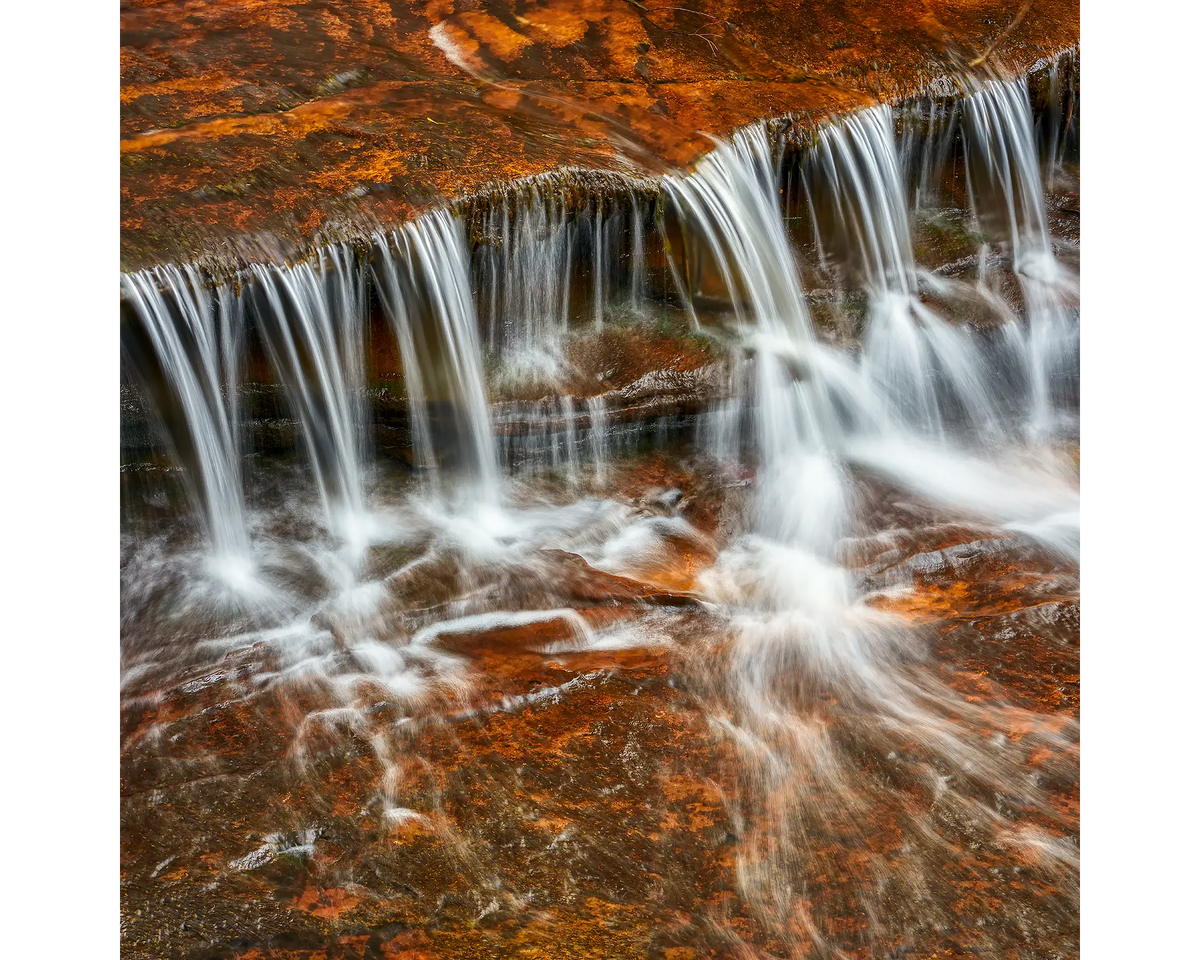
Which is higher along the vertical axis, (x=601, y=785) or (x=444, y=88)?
(x=444, y=88)

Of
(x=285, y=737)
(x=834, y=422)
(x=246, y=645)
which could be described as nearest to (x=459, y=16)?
(x=834, y=422)

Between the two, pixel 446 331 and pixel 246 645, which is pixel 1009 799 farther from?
pixel 446 331

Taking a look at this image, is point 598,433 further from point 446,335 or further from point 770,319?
point 770,319

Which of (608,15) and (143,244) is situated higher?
(608,15)

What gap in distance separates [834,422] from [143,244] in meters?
4.12

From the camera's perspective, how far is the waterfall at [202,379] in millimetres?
5680

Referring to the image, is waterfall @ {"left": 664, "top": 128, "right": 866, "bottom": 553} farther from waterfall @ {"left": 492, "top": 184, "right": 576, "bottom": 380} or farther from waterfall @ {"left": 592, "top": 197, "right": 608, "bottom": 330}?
waterfall @ {"left": 492, "top": 184, "right": 576, "bottom": 380}

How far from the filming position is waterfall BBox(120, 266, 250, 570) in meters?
5.68

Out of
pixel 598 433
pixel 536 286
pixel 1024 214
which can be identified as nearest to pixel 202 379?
pixel 536 286

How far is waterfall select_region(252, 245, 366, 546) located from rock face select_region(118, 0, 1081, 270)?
205 mm

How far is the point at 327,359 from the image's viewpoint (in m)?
6.20

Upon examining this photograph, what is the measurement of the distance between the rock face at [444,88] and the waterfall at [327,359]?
0.67 ft

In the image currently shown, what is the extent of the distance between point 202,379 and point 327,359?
675mm

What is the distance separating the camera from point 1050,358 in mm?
7527
